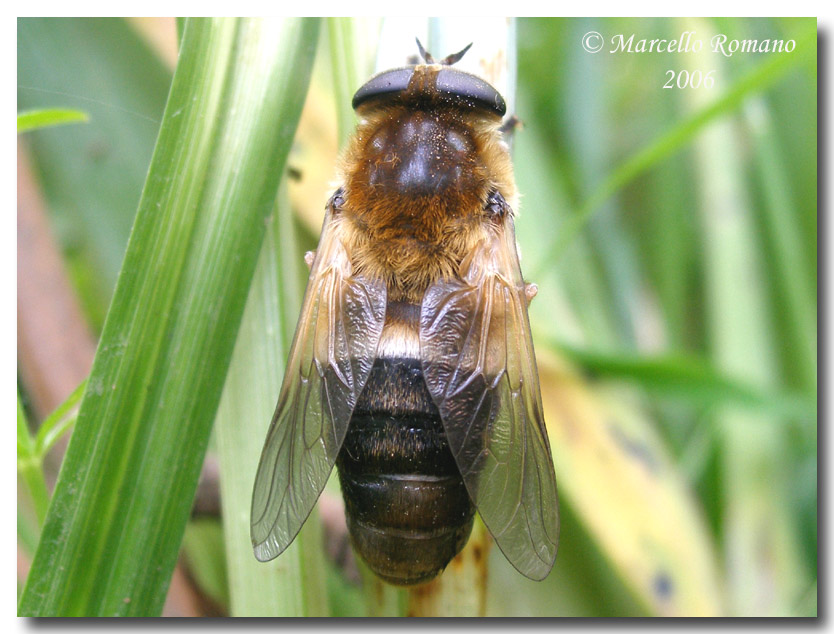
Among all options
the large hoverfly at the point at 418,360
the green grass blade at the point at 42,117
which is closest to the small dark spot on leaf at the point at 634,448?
the large hoverfly at the point at 418,360

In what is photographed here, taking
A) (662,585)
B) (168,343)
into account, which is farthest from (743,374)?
(168,343)

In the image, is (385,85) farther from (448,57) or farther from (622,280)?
(622,280)

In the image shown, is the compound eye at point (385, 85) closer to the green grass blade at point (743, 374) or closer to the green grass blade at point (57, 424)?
the green grass blade at point (57, 424)

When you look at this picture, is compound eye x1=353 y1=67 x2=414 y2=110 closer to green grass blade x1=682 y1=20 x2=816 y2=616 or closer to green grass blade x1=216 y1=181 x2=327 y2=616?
green grass blade x1=216 y1=181 x2=327 y2=616

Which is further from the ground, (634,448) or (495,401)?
(495,401)

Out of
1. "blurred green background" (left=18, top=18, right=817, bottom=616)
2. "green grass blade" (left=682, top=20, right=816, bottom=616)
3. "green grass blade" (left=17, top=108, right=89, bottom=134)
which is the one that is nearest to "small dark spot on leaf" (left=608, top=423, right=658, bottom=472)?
"blurred green background" (left=18, top=18, right=817, bottom=616)
